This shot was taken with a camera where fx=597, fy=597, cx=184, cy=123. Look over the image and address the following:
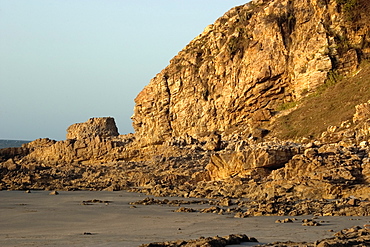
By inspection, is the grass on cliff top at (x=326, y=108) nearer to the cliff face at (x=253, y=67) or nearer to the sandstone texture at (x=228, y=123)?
the sandstone texture at (x=228, y=123)

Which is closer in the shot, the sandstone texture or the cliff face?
the sandstone texture

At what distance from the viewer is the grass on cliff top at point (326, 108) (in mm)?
30156

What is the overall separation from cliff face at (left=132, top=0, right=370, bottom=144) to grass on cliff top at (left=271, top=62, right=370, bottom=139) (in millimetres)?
1638

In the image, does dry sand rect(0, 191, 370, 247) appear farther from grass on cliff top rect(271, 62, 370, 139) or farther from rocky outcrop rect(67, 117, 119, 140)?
rocky outcrop rect(67, 117, 119, 140)

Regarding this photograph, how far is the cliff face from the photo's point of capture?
36312 millimetres

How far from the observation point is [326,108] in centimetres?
3225

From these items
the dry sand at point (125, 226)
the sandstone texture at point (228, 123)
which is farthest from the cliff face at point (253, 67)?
the dry sand at point (125, 226)

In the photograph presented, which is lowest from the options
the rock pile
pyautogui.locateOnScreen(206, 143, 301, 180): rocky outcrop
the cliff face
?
the rock pile

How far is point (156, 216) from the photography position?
12.3 m

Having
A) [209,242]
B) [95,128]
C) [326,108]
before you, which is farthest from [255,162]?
[95,128]

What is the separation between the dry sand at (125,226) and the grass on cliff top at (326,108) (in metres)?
17.2

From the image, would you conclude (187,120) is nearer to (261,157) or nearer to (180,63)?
(180,63)

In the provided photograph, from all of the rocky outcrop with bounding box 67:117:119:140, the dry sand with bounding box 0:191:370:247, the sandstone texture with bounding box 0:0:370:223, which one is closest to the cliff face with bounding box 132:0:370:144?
the sandstone texture with bounding box 0:0:370:223

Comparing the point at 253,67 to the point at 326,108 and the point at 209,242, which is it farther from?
the point at 209,242
